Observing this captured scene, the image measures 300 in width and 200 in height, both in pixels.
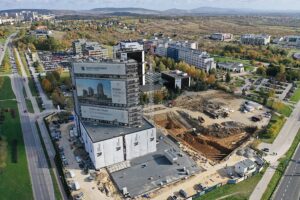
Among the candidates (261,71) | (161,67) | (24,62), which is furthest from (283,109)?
(24,62)

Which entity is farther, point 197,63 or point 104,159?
point 197,63

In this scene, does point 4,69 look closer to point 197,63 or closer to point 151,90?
point 151,90

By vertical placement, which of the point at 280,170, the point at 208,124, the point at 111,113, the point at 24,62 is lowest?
the point at 280,170

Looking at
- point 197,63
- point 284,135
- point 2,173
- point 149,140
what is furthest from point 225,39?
point 2,173

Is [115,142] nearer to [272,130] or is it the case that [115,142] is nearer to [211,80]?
[272,130]

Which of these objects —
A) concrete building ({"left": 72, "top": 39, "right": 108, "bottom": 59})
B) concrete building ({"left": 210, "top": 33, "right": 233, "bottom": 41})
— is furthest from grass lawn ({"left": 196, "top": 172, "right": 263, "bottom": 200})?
concrete building ({"left": 210, "top": 33, "right": 233, "bottom": 41})

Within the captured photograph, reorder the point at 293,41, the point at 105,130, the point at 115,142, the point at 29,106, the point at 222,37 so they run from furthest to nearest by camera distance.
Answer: the point at 222,37 < the point at 293,41 < the point at 29,106 < the point at 105,130 < the point at 115,142

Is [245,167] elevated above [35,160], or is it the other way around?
[245,167]
